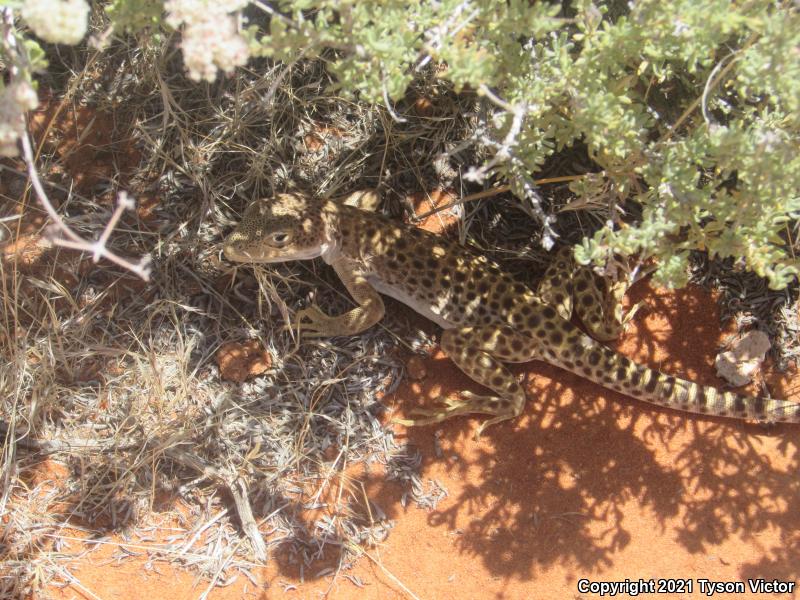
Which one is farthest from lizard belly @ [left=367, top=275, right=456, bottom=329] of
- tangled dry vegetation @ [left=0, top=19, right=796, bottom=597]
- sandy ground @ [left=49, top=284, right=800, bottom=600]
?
sandy ground @ [left=49, top=284, right=800, bottom=600]

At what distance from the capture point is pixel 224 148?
4.65 metres

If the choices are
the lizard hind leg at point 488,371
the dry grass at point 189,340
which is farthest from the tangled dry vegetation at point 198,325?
the lizard hind leg at point 488,371

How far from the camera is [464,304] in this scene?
4367mm

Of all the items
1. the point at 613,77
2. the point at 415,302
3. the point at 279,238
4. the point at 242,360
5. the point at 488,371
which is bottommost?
the point at 242,360

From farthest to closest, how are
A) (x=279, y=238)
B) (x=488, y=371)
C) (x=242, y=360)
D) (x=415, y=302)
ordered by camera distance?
(x=415, y=302)
(x=242, y=360)
(x=488, y=371)
(x=279, y=238)

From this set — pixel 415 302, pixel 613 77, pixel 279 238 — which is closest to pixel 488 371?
pixel 415 302

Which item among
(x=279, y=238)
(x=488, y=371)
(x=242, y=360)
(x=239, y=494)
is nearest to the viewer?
(x=239, y=494)

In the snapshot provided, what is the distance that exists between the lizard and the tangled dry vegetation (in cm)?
21

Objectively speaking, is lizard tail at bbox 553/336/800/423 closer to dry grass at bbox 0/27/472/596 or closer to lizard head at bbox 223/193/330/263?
dry grass at bbox 0/27/472/596

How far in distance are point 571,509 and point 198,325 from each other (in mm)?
2443

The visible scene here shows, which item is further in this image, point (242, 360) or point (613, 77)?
point (242, 360)

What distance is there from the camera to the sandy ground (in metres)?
3.87

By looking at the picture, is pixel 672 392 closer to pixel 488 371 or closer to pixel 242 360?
pixel 488 371

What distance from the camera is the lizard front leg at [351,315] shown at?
4297 millimetres
